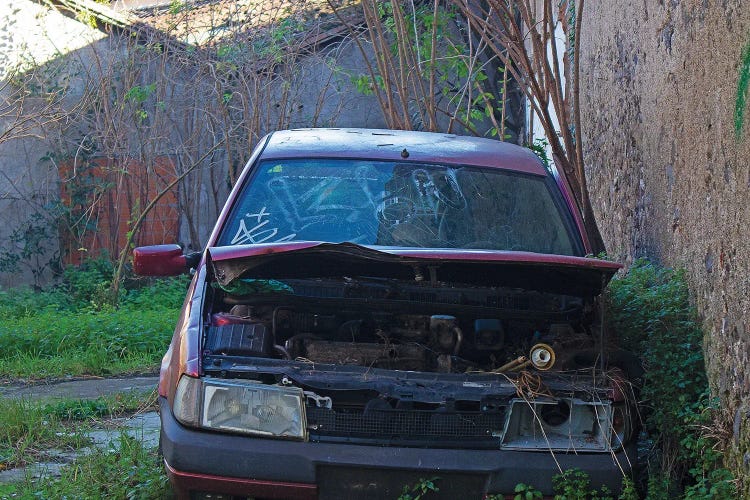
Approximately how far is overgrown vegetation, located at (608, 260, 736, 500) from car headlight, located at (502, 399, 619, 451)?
336mm

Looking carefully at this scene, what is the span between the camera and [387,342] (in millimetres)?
4043

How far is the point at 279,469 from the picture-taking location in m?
3.44

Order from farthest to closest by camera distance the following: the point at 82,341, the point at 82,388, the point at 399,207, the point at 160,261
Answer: the point at 82,341, the point at 82,388, the point at 399,207, the point at 160,261

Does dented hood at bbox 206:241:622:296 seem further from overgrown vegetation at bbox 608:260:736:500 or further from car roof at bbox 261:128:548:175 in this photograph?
car roof at bbox 261:128:548:175

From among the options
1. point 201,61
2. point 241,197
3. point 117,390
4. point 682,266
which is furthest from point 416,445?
point 201,61

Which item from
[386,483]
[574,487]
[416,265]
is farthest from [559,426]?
[416,265]

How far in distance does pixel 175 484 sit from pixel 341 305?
101 centimetres

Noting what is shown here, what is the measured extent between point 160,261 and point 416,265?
1377 mm

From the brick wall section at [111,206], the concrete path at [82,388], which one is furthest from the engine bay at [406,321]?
the brick wall section at [111,206]

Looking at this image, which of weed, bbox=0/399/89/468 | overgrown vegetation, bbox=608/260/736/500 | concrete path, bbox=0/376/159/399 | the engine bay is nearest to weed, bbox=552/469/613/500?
overgrown vegetation, bbox=608/260/736/500

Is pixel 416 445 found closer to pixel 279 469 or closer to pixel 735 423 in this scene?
pixel 279 469

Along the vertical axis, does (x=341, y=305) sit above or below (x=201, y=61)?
below

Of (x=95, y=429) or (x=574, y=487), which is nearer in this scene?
(x=574, y=487)

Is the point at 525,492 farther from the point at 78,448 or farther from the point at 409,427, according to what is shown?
the point at 78,448
